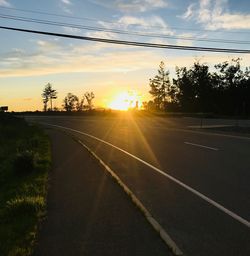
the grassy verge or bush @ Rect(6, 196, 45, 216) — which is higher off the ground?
bush @ Rect(6, 196, 45, 216)

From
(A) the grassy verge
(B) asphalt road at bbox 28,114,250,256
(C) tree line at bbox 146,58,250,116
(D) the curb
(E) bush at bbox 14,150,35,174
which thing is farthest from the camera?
(C) tree line at bbox 146,58,250,116

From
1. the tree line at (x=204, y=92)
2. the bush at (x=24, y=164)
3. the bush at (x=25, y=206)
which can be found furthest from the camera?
the tree line at (x=204, y=92)

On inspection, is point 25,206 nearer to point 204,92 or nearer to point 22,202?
point 22,202

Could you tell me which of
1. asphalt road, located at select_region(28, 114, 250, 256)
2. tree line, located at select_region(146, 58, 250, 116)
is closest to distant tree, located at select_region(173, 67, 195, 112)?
tree line, located at select_region(146, 58, 250, 116)

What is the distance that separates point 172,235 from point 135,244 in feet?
2.13

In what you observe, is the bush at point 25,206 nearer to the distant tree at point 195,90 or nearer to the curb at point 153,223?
the curb at point 153,223

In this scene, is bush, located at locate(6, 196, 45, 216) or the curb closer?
the curb

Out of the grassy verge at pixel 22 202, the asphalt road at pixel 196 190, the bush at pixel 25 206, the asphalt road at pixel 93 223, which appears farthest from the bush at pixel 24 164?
the bush at pixel 25 206

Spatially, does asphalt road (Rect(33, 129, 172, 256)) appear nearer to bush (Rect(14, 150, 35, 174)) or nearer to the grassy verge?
the grassy verge

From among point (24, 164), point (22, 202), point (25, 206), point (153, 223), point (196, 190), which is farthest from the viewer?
point (24, 164)

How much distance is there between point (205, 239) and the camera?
6.77 m

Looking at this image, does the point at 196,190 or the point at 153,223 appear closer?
the point at 153,223

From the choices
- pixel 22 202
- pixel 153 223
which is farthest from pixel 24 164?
pixel 153 223

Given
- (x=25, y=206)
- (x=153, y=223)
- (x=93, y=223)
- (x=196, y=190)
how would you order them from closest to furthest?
(x=153, y=223), (x=93, y=223), (x=25, y=206), (x=196, y=190)
